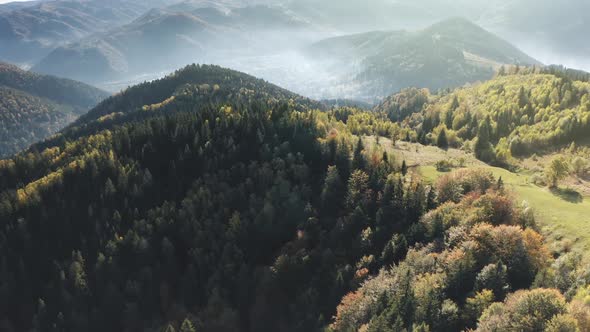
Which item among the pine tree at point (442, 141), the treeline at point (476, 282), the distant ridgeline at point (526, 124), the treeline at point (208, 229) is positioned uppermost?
the distant ridgeline at point (526, 124)

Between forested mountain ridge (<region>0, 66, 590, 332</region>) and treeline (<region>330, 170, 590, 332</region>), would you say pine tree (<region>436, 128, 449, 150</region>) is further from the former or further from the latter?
treeline (<region>330, 170, 590, 332</region>)

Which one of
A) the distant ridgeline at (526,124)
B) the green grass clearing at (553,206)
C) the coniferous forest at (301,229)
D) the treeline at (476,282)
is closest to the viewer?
the treeline at (476,282)

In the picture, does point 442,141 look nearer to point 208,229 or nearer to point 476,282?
point 208,229

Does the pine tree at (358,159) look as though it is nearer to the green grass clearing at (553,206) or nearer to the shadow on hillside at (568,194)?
the green grass clearing at (553,206)

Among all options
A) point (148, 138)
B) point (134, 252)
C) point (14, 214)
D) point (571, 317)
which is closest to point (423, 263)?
point (571, 317)

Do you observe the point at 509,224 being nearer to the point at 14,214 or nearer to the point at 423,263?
the point at 423,263

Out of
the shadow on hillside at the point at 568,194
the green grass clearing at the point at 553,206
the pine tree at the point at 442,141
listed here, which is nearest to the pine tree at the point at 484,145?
the green grass clearing at the point at 553,206
